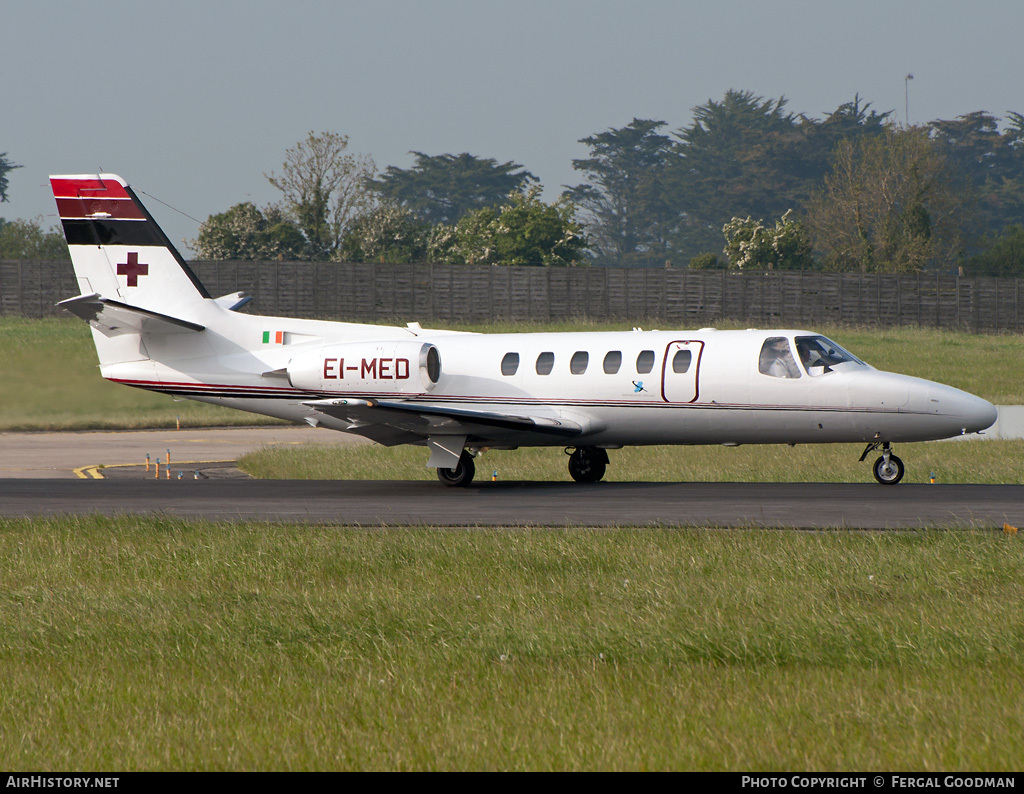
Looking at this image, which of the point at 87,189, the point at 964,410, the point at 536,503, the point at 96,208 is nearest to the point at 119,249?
the point at 96,208

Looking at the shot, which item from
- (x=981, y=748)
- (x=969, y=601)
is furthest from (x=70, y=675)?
(x=969, y=601)

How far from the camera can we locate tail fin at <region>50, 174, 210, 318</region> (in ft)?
74.2

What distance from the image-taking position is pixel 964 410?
18062mm

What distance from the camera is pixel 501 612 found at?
9.66m

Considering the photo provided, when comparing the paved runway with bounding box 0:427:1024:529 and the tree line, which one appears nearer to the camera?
the paved runway with bounding box 0:427:1024:529

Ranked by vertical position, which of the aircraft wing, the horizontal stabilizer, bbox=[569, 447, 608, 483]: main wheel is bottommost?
bbox=[569, 447, 608, 483]: main wheel

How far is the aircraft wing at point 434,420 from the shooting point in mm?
18938

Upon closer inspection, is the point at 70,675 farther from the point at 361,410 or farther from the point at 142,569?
the point at 361,410

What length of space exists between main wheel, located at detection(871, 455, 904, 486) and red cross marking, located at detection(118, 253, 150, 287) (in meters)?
14.4

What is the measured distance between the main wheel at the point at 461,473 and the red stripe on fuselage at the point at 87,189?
8.54 m

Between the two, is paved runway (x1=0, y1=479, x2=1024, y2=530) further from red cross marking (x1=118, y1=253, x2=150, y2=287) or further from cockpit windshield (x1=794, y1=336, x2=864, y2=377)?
red cross marking (x1=118, y1=253, x2=150, y2=287)

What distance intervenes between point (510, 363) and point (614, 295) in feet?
140

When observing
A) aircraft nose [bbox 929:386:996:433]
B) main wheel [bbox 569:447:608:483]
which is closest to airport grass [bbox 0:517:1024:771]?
aircraft nose [bbox 929:386:996:433]

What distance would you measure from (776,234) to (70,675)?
7489cm
